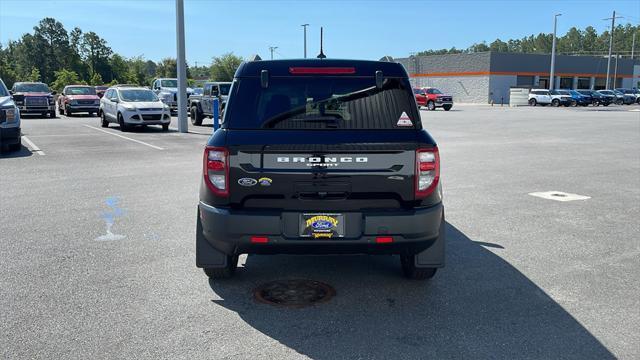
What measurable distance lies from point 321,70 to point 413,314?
1.96 m

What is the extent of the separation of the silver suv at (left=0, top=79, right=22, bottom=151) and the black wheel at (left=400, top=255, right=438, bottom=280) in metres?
11.9

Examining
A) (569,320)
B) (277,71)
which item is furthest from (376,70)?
(569,320)

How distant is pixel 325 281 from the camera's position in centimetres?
481

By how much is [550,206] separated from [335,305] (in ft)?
16.5

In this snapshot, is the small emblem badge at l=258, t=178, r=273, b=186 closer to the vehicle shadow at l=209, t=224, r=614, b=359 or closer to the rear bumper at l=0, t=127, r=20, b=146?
the vehicle shadow at l=209, t=224, r=614, b=359

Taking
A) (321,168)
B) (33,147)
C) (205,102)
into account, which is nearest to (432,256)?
(321,168)

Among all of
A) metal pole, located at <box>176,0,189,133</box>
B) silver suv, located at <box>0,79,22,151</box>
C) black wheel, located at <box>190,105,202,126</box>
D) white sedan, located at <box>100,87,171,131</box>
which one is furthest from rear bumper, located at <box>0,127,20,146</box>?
black wheel, located at <box>190,105,202,126</box>

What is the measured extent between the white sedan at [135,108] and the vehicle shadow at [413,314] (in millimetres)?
16334

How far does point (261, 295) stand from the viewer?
446cm

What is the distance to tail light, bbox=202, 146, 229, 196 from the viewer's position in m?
4.00

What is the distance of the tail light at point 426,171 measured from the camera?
13.1 feet

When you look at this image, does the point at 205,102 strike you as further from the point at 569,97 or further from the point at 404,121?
the point at 569,97

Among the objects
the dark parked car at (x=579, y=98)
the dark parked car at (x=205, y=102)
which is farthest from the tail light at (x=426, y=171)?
the dark parked car at (x=579, y=98)

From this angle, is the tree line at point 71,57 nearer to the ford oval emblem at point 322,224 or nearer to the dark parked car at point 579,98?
the dark parked car at point 579,98
